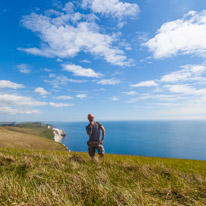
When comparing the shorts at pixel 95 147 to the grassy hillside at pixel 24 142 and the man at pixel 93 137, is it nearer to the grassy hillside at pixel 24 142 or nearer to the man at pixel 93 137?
the man at pixel 93 137

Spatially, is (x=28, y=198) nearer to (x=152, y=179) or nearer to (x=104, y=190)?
(x=104, y=190)

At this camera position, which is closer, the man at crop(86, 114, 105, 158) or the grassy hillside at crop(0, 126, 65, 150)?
the man at crop(86, 114, 105, 158)

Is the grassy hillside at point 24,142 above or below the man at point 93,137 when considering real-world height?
below

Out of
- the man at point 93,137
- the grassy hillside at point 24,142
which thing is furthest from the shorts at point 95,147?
the grassy hillside at point 24,142

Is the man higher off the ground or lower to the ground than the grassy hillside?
higher

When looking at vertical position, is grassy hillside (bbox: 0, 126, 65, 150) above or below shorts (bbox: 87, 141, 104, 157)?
below

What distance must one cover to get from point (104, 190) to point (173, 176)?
1.70 metres

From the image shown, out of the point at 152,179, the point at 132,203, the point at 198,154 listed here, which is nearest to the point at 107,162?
A: the point at 152,179

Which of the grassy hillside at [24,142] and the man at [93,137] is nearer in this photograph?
the man at [93,137]

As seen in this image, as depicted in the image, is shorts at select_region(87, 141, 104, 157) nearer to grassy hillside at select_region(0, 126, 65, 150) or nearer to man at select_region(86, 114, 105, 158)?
man at select_region(86, 114, 105, 158)

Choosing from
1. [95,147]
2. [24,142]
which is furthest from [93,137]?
[24,142]

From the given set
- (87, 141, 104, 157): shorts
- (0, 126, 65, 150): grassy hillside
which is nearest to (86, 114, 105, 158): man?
(87, 141, 104, 157): shorts

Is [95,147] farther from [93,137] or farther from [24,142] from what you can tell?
[24,142]

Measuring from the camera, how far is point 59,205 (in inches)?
51.9
